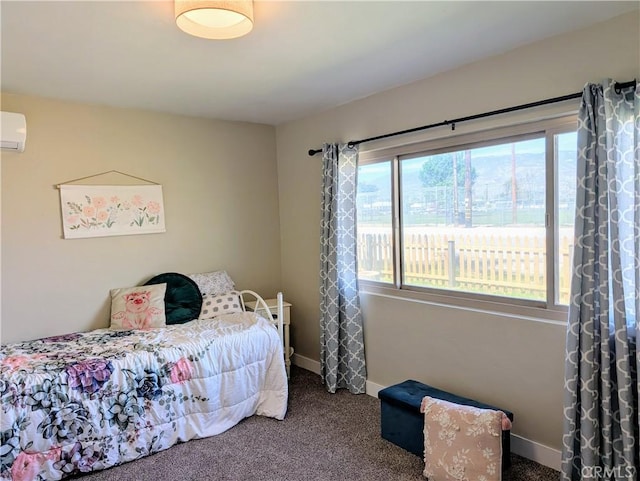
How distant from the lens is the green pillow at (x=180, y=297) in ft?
11.4

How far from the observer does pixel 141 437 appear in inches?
106

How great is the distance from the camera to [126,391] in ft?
8.70

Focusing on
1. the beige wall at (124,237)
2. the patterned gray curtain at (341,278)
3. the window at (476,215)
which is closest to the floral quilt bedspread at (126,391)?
the beige wall at (124,237)

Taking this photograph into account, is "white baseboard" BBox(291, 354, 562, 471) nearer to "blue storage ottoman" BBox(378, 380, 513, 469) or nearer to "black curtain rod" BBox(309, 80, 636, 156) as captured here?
"blue storage ottoman" BBox(378, 380, 513, 469)

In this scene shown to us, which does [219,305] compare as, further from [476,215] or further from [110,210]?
[476,215]

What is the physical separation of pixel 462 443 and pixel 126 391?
1971 mm

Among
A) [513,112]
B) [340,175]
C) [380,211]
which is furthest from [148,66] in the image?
[513,112]

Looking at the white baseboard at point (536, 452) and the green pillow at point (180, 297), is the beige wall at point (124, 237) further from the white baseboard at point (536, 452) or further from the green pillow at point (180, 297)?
the white baseboard at point (536, 452)

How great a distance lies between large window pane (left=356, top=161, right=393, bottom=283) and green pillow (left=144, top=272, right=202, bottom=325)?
139 centimetres

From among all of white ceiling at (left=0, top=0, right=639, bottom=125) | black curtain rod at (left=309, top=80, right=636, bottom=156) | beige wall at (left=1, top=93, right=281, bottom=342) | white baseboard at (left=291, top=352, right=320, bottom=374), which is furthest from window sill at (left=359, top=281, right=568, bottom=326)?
white ceiling at (left=0, top=0, right=639, bottom=125)

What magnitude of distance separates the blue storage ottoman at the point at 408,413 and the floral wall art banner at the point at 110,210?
234 cm

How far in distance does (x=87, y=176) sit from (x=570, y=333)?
11.3ft

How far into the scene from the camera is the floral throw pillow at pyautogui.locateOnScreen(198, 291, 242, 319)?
3.59m

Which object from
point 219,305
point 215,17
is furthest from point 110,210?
point 215,17
